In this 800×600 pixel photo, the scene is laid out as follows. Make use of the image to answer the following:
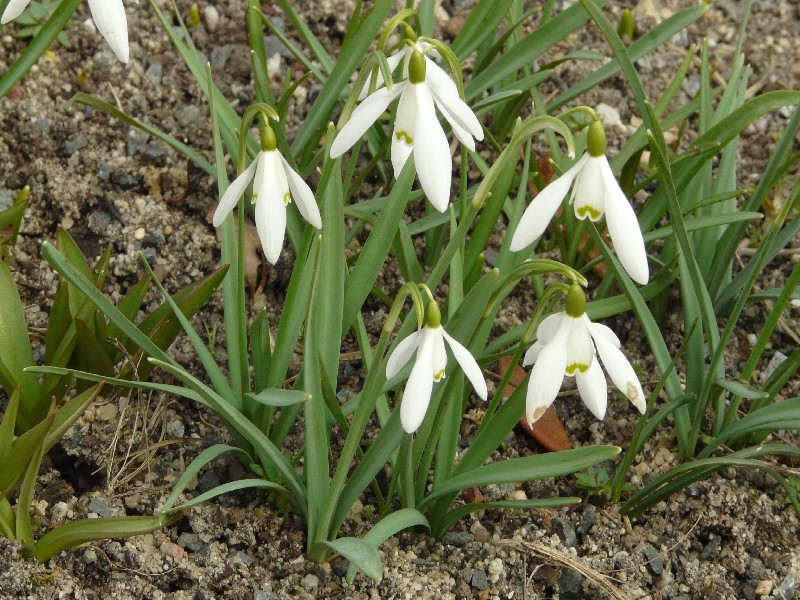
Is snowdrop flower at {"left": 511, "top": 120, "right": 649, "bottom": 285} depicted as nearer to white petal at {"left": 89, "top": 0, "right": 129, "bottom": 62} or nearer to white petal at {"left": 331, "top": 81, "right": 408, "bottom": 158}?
white petal at {"left": 331, "top": 81, "right": 408, "bottom": 158}

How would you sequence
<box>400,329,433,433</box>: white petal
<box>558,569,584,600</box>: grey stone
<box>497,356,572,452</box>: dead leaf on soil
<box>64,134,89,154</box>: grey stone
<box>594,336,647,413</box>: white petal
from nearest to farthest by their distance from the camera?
<box>400,329,433,433</box>: white petal
<box>594,336,647,413</box>: white petal
<box>558,569,584,600</box>: grey stone
<box>497,356,572,452</box>: dead leaf on soil
<box>64,134,89,154</box>: grey stone

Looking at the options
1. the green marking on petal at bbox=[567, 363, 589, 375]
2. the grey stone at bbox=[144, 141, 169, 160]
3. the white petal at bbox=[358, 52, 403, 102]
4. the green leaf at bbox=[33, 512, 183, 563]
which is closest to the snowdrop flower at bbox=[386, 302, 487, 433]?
the green marking on petal at bbox=[567, 363, 589, 375]

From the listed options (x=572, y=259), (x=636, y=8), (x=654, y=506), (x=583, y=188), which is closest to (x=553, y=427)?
(x=654, y=506)

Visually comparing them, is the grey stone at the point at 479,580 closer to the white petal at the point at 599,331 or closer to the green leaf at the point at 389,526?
the green leaf at the point at 389,526

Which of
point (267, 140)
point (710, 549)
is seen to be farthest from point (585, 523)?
point (267, 140)

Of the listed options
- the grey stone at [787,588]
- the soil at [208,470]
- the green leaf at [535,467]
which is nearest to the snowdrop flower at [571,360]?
the green leaf at [535,467]

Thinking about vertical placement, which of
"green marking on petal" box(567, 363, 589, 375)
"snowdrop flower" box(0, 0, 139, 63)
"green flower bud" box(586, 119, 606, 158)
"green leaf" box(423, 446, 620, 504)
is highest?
"snowdrop flower" box(0, 0, 139, 63)

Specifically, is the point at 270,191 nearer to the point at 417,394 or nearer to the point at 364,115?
the point at 364,115

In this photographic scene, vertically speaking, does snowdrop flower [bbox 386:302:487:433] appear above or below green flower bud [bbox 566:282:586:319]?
below
